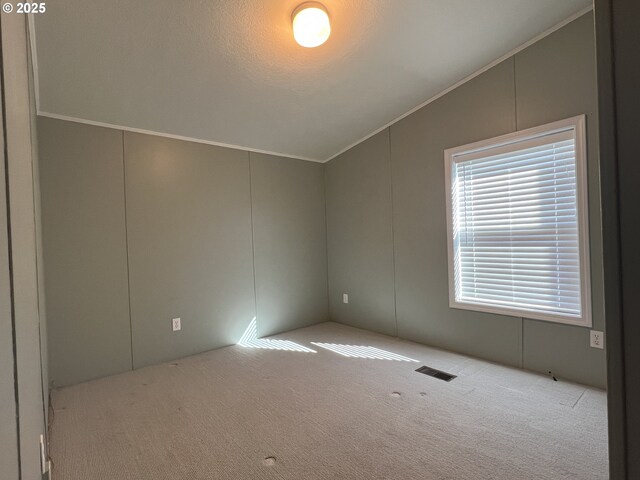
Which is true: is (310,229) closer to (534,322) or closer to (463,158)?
(463,158)

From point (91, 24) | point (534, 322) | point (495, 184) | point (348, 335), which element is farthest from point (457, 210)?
point (91, 24)

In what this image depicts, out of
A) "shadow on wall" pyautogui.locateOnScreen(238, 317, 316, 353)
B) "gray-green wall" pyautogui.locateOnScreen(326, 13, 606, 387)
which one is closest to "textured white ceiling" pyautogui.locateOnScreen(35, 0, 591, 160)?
"gray-green wall" pyautogui.locateOnScreen(326, 13, 606, 387)

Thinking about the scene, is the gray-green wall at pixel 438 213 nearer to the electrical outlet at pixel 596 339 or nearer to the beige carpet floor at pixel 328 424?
the electrical outlet at pixel 596 339

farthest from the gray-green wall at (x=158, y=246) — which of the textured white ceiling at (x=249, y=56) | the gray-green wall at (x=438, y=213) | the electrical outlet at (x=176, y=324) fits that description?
the gray-green wall at (x=438, y=213)

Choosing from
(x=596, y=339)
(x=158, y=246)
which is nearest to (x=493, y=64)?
(x=596, y=339)

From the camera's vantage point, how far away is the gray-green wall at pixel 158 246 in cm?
265

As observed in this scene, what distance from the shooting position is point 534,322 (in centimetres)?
270

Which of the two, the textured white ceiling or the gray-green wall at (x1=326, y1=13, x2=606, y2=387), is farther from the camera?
the gray-green wall at (x1=326, y1=13, x2=606, y2=387)

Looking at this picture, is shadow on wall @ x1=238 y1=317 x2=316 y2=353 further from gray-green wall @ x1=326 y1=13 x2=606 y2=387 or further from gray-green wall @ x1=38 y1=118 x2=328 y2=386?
gray-green wall @ x1=326 y1=13 x2=606 y2=387

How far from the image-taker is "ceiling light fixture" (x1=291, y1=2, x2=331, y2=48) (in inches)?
80.1

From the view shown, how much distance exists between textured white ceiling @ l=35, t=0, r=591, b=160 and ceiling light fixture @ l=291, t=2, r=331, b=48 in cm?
7

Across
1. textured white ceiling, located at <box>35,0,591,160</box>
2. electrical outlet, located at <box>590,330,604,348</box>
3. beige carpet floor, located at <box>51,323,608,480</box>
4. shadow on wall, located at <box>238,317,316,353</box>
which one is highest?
textured white ceiling, located at <box>35,0,591,160</box>

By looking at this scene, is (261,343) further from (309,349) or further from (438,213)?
(438,213)

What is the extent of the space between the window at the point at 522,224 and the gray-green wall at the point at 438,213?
0.26 feet
